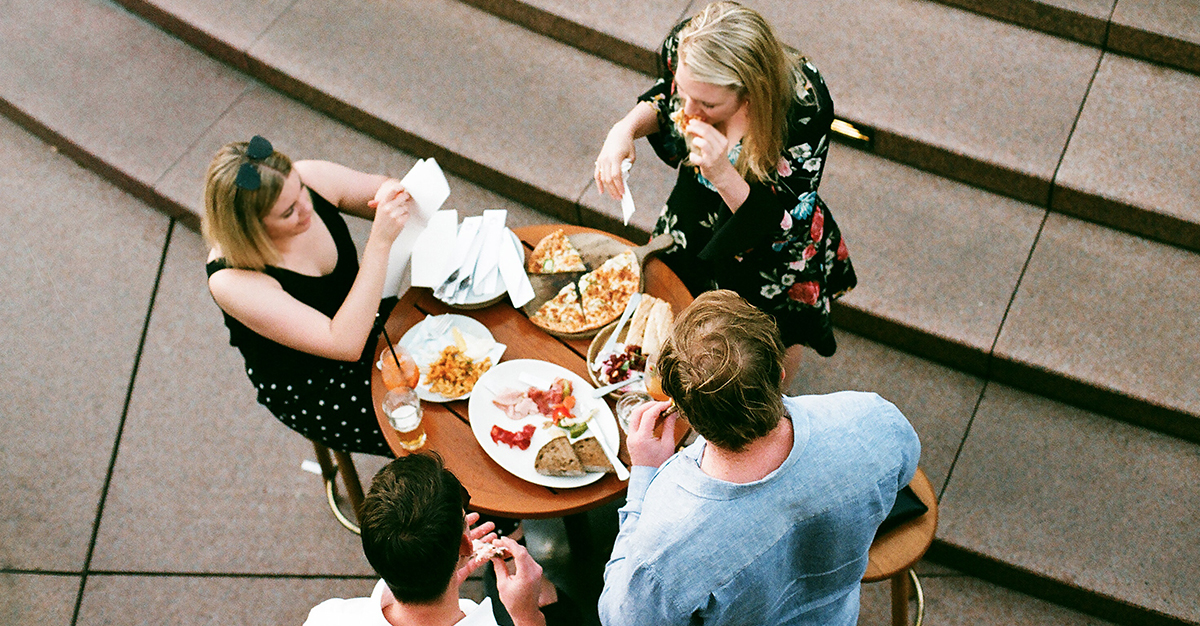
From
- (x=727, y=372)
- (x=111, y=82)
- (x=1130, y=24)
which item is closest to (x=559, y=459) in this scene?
(x=727, y=372)

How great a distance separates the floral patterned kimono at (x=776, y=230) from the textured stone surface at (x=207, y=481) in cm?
172

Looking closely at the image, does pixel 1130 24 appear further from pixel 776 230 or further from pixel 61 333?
pixel 61 333

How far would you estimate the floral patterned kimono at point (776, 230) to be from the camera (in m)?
2.62

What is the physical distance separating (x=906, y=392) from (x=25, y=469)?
346 cm

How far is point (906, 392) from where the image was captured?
3.52 meters

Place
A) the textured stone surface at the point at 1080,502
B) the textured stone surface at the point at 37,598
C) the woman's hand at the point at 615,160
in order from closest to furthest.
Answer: the woman's hand at the point at 615,160
the textured stone surface at the point at 1080,502
the textured stone surface at the point at 37,598

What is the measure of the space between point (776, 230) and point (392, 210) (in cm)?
113

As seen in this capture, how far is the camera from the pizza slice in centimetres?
278

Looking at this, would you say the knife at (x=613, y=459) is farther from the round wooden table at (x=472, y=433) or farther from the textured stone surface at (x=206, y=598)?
the textured stone surface at (x=206, y=598)

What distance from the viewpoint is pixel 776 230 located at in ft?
8.87

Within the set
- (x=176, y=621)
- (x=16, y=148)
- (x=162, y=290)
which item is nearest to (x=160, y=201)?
(x=162, y=290)

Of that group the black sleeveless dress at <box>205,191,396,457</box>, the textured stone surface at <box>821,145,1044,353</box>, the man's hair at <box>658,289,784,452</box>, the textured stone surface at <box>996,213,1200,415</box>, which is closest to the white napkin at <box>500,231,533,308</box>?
the black sleeveless dress at <box>205,191,396,457</box>

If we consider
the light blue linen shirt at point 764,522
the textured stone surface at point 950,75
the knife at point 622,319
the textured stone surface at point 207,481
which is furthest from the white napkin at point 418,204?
the textured stone surface at point 950,75

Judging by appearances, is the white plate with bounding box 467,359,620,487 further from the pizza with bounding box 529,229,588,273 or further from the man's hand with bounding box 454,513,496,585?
the pizza with bounding box 529,229,588,273
